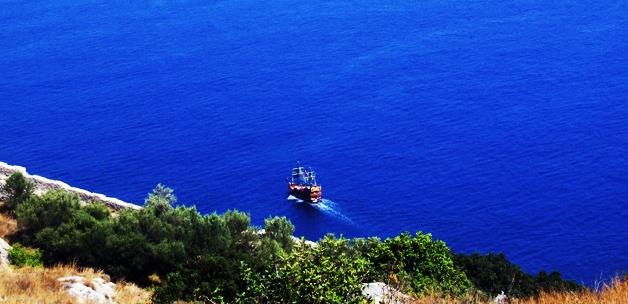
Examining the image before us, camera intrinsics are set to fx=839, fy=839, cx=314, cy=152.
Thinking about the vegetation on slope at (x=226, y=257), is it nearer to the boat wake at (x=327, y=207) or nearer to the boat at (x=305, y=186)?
the boat at (x=305, y=186)

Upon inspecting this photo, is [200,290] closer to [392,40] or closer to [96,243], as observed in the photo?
[96,243]

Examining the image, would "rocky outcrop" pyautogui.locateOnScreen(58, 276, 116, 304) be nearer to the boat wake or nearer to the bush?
the bush

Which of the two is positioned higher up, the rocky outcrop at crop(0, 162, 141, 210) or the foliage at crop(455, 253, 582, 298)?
the rocky outcrop at crop(0, 162, 141, 210)

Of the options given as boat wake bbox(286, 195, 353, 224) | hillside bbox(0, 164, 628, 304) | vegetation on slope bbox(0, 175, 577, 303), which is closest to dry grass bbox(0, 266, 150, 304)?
hillside bbox(0, 164, 628, 304)

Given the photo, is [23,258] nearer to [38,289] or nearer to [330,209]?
[38,289]

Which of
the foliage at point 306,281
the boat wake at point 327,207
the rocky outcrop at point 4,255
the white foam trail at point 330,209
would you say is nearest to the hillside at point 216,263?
the foliage at point 306,281

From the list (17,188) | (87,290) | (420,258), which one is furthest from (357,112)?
(87,290)
